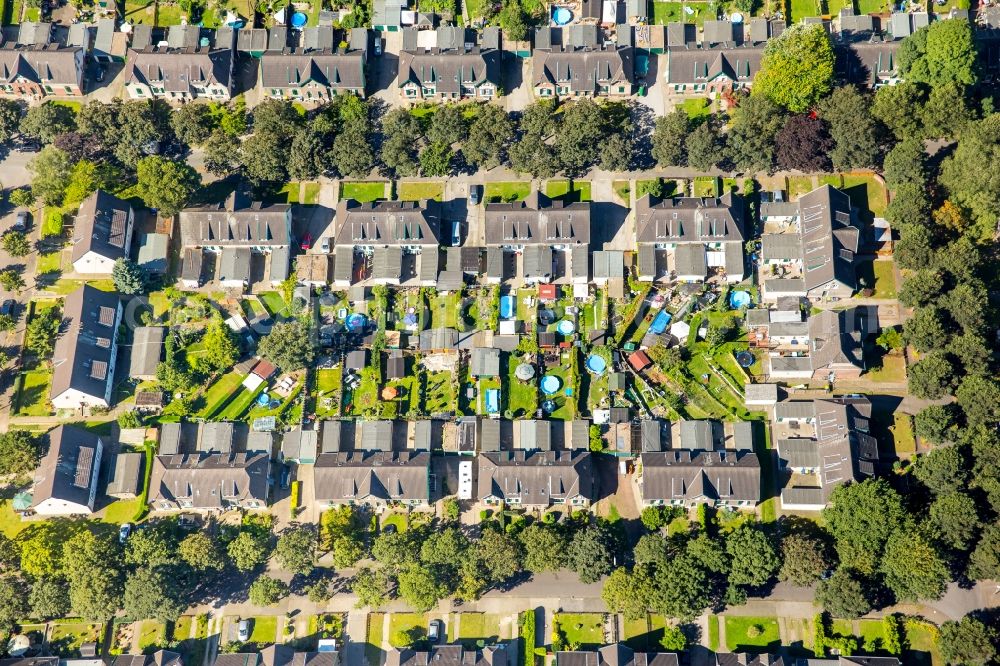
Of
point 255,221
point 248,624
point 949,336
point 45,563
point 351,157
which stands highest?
point 351,157

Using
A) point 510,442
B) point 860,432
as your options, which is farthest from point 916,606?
point 510,442

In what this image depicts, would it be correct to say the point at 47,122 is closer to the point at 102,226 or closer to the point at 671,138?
the point at 102,226

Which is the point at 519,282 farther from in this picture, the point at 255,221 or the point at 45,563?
the point at 45,563

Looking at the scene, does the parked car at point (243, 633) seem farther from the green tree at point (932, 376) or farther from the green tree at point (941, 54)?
the green tree at point (941, 54)

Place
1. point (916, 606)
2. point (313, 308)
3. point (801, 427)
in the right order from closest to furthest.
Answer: point (916, 606)
point (801, 427)
point (313, 308)

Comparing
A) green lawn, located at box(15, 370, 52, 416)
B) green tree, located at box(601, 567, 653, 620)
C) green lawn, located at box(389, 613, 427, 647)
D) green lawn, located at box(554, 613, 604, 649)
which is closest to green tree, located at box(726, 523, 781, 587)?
green tree, located at box(601, 567, 653, 620)

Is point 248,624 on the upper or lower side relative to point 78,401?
lower
